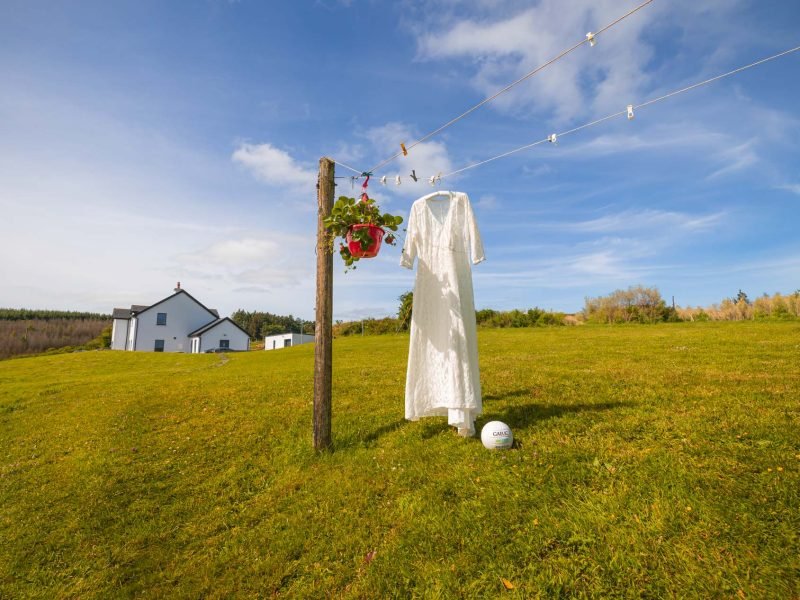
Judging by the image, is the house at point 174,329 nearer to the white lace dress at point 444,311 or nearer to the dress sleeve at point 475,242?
the white lace dress at point 444,311

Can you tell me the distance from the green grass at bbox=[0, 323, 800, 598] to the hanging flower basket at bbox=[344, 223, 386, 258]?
9.53 ft

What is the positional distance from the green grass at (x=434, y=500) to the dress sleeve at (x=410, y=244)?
2701 millimetres

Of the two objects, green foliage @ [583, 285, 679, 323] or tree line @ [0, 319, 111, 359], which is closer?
green foliage @ [583, 285, 679, 323]

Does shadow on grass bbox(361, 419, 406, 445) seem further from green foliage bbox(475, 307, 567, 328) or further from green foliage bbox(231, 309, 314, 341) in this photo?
green foliage bbox(231, 309, 314, 341)

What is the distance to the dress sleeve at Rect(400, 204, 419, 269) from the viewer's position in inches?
256

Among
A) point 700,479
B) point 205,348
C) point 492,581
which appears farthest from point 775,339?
point 205,348

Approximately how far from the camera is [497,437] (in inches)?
222

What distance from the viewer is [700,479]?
4.29 metres

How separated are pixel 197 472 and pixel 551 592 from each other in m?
5.46

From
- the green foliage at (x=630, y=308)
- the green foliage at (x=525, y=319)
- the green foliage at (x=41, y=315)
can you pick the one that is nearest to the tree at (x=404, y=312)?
the green foliage at (x=525, y=319)

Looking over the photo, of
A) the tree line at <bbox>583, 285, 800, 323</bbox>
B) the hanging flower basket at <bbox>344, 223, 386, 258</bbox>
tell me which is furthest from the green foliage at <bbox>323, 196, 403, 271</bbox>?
the tree line at <bbox>583, 285, 800, 323</bbox>

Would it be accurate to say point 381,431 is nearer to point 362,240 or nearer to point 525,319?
point 362,240

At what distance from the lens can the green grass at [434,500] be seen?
359 cm

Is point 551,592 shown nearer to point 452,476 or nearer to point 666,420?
point 452,476
